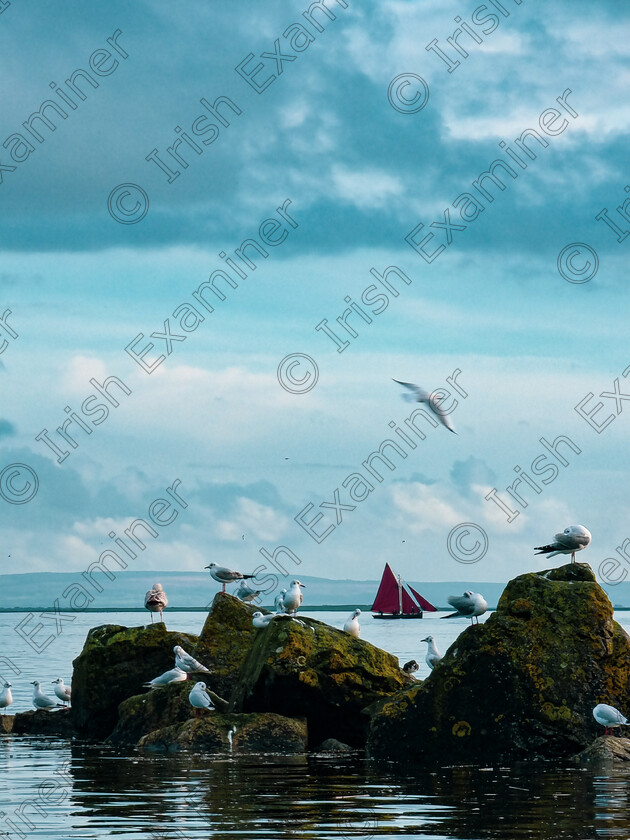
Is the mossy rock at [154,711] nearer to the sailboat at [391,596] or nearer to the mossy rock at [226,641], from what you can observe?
the mossy rock at [226,641]

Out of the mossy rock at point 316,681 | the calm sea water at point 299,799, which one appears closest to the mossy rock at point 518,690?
the calm sea water at point 299,799

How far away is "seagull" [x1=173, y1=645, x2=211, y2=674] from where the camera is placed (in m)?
Result: 27.5

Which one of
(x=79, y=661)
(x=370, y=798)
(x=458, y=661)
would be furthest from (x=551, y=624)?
(x=79, y=661)

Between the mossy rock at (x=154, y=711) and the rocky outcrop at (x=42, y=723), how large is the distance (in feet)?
13.1

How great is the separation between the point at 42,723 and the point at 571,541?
14663 mm

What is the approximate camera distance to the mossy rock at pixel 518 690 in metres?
22.0

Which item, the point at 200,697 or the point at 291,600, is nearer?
the point at 200,697

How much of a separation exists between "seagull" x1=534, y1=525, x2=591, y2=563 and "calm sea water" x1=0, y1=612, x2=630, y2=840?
17.9 ft

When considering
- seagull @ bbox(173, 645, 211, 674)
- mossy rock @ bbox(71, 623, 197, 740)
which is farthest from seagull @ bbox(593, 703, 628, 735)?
mossy rock @ bbox(71, 623, 197, 740)

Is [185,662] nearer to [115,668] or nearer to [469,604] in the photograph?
[115,668]

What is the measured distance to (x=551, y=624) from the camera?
22.7 meters

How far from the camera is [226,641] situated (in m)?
29.1

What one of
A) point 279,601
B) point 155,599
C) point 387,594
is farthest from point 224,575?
point 387,594

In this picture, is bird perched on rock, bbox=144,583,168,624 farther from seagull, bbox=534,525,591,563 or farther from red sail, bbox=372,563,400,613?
red sail, bbox=372,563,400,613
